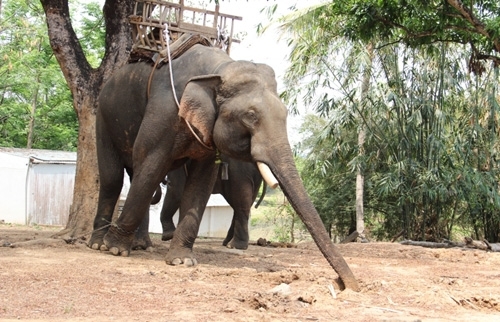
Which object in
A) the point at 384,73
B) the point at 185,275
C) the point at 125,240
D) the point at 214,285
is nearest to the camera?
the point at 214,285

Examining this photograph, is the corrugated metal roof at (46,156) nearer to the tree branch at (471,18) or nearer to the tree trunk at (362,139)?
the tree trunk at (362,139)

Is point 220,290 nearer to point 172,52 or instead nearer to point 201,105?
point 201,105

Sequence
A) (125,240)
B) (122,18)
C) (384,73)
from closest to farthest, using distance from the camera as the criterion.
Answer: (125,240)
(122,18)
(384,73)

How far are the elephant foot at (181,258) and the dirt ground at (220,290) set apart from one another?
8cm

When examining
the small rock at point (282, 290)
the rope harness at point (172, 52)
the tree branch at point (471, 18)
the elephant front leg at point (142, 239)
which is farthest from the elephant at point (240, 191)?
the small rock at point (282, 290)

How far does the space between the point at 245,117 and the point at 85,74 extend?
13.6 ft

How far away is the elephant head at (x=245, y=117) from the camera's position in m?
6.50

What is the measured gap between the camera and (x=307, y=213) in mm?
6086

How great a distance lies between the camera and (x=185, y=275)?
6.64 metres

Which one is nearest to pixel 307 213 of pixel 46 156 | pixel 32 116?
pixel 46 156

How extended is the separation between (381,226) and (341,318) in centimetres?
1949

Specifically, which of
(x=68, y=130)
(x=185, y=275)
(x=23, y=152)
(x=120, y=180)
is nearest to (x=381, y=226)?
(x=23, y=152)

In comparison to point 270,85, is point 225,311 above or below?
below

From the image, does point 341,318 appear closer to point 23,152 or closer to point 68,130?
point 23,152
